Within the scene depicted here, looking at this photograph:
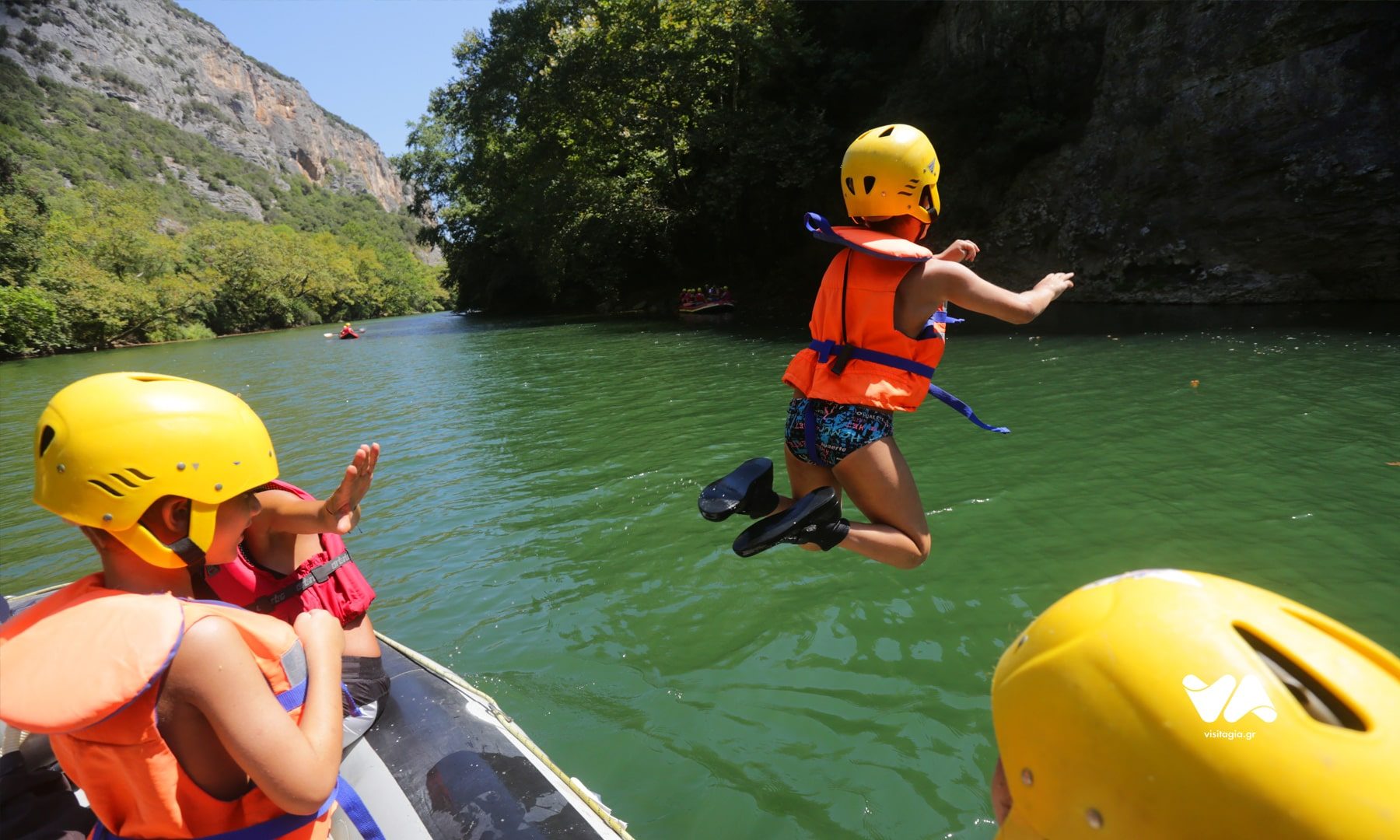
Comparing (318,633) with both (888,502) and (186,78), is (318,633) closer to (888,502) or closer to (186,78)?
(888,502)

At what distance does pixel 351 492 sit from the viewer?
2.41 m

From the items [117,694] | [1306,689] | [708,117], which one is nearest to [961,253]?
[1306,689]

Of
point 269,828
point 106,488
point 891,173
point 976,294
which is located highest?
point 891,173

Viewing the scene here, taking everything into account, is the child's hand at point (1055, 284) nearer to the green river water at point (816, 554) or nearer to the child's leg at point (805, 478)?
the child's leg at point (805, 478)

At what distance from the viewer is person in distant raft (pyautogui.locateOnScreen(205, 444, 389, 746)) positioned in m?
2.52

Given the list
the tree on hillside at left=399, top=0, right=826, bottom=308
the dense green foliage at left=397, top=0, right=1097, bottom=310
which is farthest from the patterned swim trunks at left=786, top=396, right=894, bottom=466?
the tree on hillside at left=399, top=0, right=826, bottom=308

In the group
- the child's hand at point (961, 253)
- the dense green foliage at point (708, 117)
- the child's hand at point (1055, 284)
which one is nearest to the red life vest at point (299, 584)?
the child's hand at point (961, 253)

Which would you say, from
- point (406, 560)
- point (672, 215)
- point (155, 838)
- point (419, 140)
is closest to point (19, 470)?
point (406, 560)

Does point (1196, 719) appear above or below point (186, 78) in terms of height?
below

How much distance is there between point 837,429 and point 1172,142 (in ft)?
67.6

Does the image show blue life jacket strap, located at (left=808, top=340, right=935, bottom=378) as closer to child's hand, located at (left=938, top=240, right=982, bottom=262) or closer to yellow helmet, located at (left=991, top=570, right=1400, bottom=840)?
child's hand, located at (left=938, top=240, right=982, bottom=262)

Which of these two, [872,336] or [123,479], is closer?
[123,479]

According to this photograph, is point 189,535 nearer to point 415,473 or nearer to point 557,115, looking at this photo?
point 415,473

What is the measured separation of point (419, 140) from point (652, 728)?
5985cm
